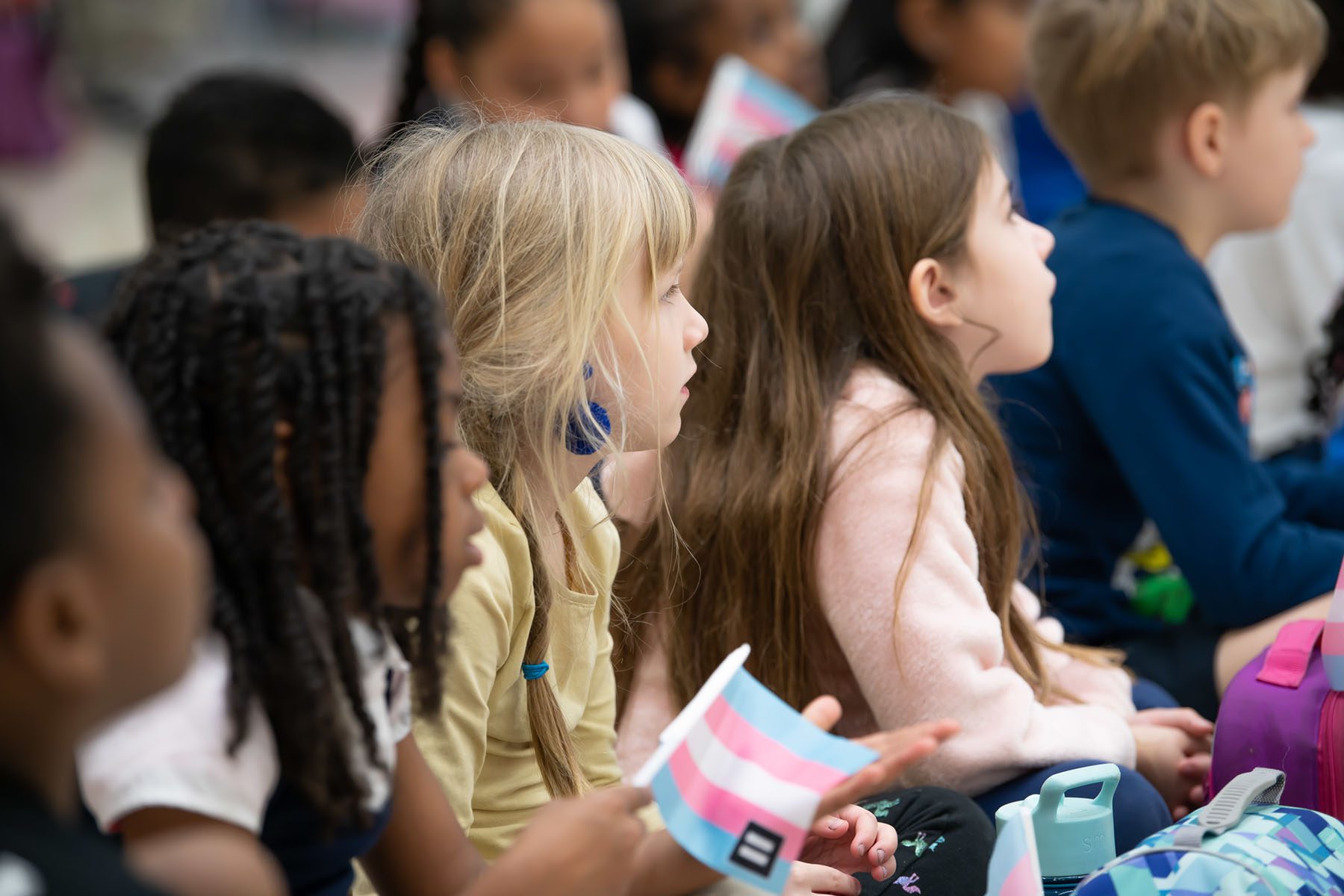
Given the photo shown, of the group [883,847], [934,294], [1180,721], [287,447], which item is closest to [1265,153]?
[934,294]

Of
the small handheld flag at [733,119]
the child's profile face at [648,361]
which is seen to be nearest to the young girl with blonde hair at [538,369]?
the child's profile face at [648,361]

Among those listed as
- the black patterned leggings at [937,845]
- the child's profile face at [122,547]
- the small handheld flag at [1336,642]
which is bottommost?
the black patterned leggings at [937,845]

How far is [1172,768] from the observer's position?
4.89ft

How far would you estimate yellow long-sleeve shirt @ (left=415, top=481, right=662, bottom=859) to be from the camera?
113cm

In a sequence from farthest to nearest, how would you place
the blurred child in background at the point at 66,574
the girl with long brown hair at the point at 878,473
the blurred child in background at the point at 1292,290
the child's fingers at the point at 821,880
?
the blurred child in background at the point at 1292,290
the girl with long brown hair at the point at 878,473
the child's fingers at the point at 821,880
the blurred child in background at the point at 66,574

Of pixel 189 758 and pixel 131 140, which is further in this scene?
pixel 131 140

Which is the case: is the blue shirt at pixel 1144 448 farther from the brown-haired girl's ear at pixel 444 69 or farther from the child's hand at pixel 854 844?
the brown-haired girl's ear at pixel 444 69

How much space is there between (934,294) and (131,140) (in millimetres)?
4681

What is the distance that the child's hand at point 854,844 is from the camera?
1166 mm

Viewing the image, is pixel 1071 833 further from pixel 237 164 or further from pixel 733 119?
pixel 733 119

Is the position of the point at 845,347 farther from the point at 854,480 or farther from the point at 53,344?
the point at 53,344

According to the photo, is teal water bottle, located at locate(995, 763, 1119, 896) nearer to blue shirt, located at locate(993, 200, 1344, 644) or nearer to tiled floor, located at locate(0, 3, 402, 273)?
blue shirt, located at locate(993, 200, 1344, 644)

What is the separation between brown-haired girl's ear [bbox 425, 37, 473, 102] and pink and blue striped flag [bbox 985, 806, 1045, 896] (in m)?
2.07

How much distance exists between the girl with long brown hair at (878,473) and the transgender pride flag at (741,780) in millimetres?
419
